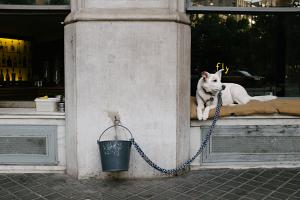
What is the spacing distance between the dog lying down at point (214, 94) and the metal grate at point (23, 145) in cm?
271

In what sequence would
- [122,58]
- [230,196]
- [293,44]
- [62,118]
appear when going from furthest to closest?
1. [293,44]
2. [62,118]
3. [122,58]
4. [230,196]

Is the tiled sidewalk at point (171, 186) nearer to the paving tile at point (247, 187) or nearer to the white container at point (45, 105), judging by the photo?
the paving tile at point (247, 187)

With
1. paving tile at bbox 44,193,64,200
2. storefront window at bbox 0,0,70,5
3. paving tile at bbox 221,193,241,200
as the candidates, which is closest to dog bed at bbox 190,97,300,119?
paving tile at bbox 221,193,241,200

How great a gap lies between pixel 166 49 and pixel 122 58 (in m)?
0.71

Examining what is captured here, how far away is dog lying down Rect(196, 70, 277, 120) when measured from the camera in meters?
6.42

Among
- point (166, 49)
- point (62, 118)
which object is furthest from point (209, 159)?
point (62, 118)

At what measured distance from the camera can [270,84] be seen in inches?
311

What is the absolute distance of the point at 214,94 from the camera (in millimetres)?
6625

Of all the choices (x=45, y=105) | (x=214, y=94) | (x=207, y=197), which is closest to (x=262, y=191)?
(x=207, y=197)

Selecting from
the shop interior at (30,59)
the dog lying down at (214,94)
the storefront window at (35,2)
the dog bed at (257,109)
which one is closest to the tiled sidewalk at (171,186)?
the dog bed at (257,109)

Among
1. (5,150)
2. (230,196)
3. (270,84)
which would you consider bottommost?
(230,196)

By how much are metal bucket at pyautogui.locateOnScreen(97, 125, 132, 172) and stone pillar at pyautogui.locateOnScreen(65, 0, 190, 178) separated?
20.5 inches

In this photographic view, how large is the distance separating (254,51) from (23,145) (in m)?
4.79

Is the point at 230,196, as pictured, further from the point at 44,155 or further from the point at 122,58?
the point at 44,155
